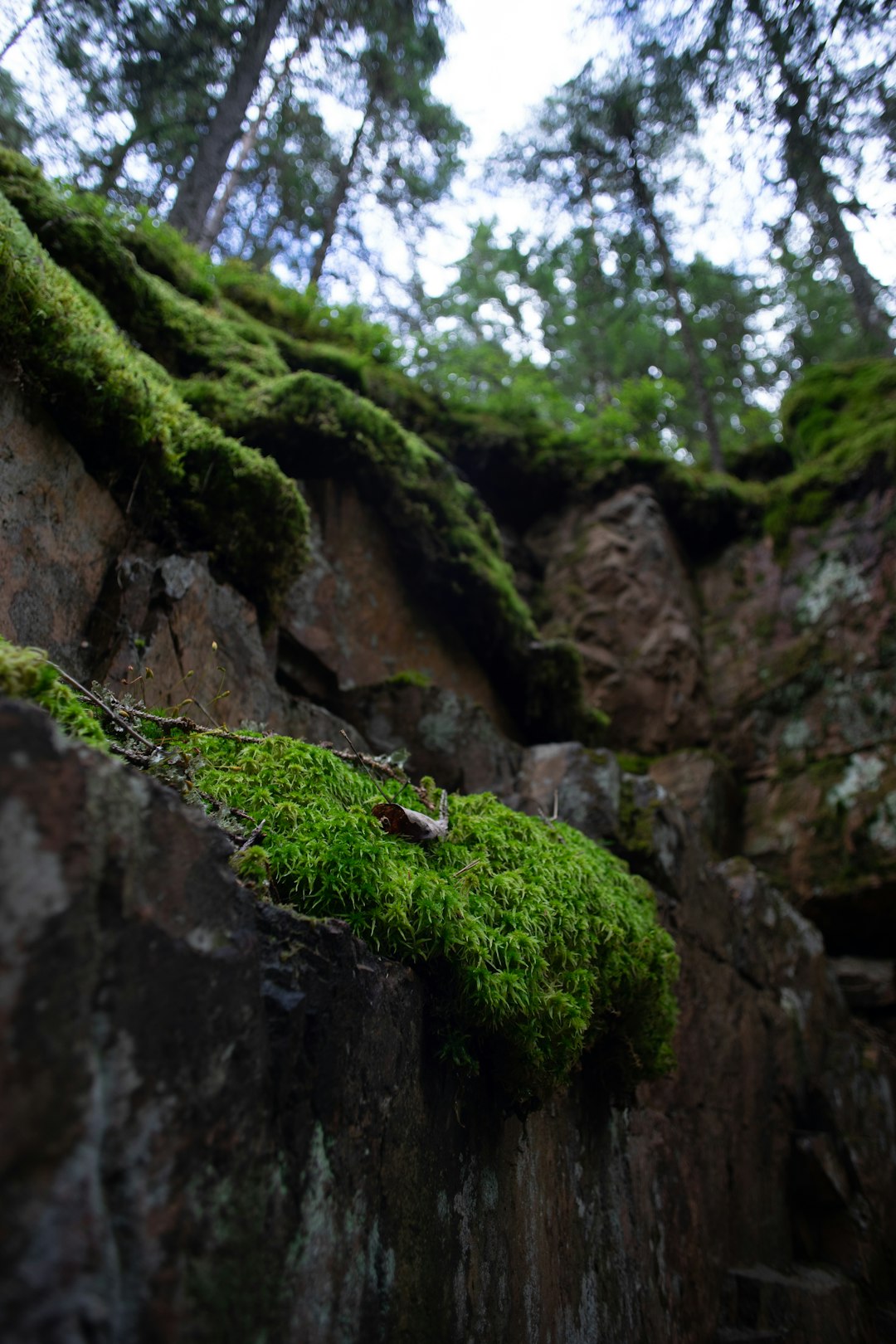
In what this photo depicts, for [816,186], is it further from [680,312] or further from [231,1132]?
[231,1132]

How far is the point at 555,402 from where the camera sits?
12484mm

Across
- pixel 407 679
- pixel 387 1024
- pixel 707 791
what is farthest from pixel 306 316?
pixel 387 1024

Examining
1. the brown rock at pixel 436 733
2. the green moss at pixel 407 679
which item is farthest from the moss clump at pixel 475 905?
the green moss at pixel 407 679

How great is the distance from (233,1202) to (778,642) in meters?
8.70

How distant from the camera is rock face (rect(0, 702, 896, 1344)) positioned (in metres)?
0.98

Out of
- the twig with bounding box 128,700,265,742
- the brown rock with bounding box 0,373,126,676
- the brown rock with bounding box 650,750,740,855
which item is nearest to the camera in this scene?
the twig with bounding box 128,700,265,742

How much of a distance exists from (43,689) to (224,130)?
9.77 m

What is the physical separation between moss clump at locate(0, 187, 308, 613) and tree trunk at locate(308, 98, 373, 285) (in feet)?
34.8

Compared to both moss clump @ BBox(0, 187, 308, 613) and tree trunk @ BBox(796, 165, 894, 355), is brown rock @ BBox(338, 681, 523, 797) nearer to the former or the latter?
moss clump @ BBox(0, 187, 308, 613)

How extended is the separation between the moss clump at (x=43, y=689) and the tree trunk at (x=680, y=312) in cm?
1201

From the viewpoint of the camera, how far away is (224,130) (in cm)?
886

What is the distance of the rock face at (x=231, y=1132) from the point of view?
38.6 inches

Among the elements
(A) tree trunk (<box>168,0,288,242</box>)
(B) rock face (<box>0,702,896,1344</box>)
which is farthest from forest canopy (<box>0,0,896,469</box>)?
(B) rock face (<box>0,702,896,1344</box>)

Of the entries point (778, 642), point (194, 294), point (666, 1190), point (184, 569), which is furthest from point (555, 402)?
point (666, 1190)
